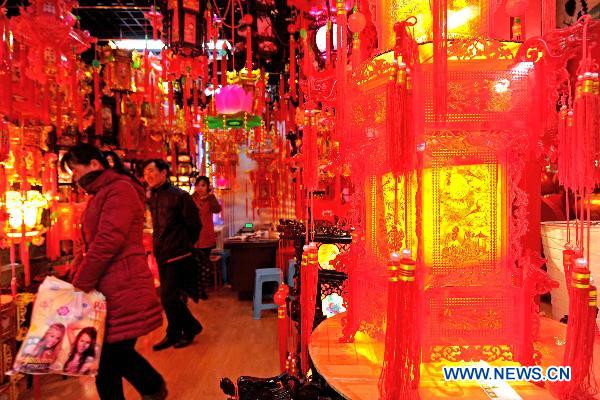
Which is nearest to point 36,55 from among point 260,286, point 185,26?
point 185,26

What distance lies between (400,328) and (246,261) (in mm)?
4028

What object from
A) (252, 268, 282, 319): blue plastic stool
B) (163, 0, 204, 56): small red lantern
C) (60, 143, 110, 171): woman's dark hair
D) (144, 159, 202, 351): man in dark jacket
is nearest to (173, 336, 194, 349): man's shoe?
(144, 159, 202, 351): man in dark jacket

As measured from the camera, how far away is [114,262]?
5.57 ft

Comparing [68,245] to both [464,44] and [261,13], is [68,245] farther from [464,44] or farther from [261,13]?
[464,44]

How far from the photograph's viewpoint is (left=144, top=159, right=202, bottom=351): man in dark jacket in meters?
3.07

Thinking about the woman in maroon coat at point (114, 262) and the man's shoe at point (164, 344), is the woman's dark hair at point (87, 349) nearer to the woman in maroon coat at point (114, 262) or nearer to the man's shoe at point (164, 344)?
the woman in maroon coat at point (114, 262)

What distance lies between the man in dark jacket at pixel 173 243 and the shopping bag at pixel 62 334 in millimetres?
1462

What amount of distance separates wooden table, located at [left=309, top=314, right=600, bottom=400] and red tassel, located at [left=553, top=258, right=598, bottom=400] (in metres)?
0.09

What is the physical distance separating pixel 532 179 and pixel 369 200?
1.00 metres

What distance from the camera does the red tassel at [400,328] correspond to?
3.00 ft

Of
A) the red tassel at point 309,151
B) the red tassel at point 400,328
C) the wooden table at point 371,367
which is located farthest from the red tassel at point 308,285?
the red tassel at point 400,328

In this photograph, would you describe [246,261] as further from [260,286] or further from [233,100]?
[233,100]

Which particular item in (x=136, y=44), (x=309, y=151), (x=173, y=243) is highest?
(x=136, y=44)

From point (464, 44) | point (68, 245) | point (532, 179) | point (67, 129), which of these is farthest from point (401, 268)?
point (67, 129)
